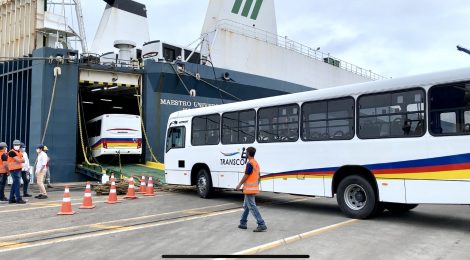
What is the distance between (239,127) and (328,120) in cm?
311

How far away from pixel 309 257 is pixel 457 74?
453 cm

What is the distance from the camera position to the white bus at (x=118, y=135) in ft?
66.3

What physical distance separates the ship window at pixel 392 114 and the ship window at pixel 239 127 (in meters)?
3.38

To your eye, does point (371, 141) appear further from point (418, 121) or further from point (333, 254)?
point (333, 254)

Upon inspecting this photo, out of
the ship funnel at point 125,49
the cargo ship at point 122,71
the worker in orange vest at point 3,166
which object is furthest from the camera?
the ship funnel at point 125,49

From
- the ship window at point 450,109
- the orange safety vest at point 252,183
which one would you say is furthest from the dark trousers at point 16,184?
the ship window at point 450,109

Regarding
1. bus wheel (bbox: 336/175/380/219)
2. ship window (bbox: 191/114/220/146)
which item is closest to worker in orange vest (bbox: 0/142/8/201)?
ship window (bbox: 191/114/220/146)

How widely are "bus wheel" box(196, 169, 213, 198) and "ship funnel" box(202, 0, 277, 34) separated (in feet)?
50.8

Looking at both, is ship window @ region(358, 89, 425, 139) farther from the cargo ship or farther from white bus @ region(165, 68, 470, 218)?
the cargo ship

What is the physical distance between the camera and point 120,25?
95.1 ft

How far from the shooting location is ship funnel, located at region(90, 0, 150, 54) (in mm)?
28844

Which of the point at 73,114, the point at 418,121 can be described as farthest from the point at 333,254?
the point at 73,114

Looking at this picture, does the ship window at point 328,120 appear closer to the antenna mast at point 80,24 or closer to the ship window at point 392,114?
the ship window at point 392,114

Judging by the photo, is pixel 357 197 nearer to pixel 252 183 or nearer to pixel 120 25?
pixel 252 183
